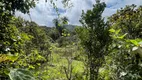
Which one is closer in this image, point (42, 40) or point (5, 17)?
point (5, 17)

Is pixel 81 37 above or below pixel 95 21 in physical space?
below

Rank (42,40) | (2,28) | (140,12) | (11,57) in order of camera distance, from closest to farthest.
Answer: (11,57), (2,28), (140,12), (42,40)

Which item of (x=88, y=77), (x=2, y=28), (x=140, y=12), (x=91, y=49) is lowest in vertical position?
(x=88, y=77)

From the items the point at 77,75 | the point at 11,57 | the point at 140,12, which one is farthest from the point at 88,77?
the point at 11,57

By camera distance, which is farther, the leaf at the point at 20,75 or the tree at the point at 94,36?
the tree at the point at 94,36

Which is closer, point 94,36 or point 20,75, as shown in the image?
point 20,75

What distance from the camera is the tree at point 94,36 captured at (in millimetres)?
9555

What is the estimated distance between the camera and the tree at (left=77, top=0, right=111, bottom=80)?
955cm

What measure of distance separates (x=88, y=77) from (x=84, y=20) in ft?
7.20

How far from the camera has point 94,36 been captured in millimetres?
9938

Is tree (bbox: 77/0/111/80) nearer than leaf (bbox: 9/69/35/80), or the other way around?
leaf (bbox: 9/69/35/80)

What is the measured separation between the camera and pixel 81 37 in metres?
9.94

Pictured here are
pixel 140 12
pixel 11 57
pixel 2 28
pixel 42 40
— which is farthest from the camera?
pixel 42 40

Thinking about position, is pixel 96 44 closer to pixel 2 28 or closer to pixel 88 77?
pixel 88 77
